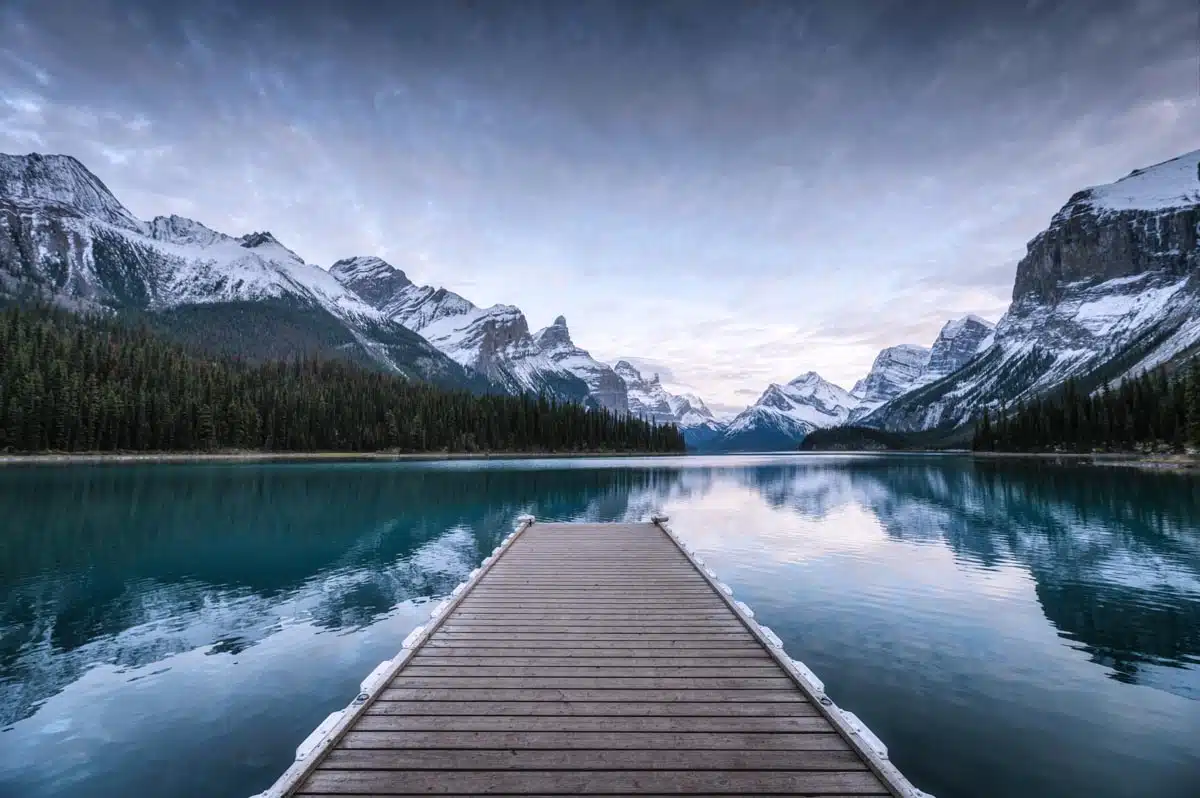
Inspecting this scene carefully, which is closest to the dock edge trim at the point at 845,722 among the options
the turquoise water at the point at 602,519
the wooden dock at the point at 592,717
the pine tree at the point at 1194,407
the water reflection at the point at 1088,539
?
the wooden dock at the point at 592,717

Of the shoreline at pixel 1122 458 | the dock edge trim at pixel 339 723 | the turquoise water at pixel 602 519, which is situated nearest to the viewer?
the dock edge trim at pixel 339 723

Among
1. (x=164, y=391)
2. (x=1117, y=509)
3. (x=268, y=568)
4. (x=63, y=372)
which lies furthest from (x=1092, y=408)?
(x=63, y=372)

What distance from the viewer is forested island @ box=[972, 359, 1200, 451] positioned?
3644 inches

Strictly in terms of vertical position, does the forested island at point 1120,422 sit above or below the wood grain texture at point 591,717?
above

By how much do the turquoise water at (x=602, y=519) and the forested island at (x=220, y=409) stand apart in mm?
75211

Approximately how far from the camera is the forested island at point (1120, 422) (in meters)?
92.6

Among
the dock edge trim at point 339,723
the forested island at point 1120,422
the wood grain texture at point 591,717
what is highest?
the forested island at point 1120,422

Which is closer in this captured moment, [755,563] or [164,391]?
[755,563]

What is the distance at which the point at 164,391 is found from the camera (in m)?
117

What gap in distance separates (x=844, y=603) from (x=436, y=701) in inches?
622

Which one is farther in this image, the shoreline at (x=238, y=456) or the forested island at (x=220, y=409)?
the forested island at (x=220, y=409)

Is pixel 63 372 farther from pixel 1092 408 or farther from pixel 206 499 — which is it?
pixel 1092 408

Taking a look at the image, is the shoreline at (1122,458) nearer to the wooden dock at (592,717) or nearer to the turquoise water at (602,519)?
the turquoise water at (602,519)

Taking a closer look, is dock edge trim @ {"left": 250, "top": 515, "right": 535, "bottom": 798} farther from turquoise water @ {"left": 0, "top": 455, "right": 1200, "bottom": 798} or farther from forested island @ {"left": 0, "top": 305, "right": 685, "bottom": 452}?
forested island @ {"left": 0, "top": 305, "right": 685, "bottom": 452}
